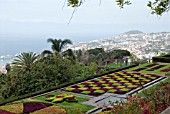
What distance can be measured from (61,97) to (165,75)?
10.2 m

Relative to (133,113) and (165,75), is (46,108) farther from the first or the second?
(165,75)

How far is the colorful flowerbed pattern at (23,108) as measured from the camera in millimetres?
11016

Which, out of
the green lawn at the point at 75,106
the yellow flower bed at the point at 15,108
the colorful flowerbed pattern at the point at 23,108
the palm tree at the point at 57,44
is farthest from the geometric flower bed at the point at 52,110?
the palm tree at the point at 57,44

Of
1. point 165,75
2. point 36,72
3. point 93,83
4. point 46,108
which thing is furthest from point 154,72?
point 46,108

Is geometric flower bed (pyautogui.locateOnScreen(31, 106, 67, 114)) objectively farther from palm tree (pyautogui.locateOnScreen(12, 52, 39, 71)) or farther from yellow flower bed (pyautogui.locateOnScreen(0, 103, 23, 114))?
palm tree (pyautogui.locateOnScreen(12, 52, 39, 71))

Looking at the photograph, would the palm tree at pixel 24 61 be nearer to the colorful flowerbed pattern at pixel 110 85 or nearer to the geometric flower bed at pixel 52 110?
the colorful flowerbed pattern at pixel 110 85

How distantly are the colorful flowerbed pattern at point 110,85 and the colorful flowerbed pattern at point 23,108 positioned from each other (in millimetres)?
3886

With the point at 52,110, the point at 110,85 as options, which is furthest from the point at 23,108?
the point at 110,85

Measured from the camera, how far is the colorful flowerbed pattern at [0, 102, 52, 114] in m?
11.0

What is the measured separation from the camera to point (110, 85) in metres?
17.3

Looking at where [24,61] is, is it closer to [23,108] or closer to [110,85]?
[110,85]

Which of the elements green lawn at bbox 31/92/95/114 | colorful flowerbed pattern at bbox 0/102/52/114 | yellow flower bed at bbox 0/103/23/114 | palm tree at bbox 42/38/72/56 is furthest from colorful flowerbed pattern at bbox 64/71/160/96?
palm tree at bbox 42/38/72/56

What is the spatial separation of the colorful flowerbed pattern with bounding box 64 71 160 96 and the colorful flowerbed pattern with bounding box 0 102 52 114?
389 cm

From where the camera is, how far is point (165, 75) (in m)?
20.4
